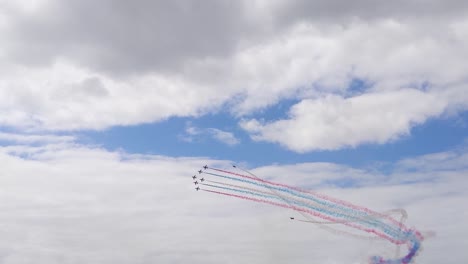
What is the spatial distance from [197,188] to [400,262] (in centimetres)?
10590

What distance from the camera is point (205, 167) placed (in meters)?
196

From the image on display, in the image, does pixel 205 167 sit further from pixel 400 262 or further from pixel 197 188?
pixel 400 262

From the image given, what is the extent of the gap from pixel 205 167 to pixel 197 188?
36.2ft

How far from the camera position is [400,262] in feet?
640

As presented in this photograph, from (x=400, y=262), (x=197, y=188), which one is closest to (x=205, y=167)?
(x=197, y=188)

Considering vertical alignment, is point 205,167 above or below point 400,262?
above

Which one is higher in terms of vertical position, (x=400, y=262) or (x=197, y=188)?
Answer: (x=197, y=188)

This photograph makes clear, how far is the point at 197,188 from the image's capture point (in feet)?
632
